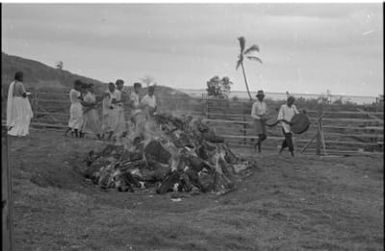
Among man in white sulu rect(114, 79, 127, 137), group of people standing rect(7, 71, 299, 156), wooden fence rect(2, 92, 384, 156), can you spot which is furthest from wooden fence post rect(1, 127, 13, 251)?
man in white sulu rect(114, 79, 127, 137)

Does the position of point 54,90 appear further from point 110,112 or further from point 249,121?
point 249,121

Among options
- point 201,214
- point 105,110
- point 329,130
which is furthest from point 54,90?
point 201,214

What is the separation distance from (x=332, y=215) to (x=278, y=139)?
8633mm

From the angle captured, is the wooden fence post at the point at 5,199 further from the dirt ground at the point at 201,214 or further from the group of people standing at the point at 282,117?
the group of people standing at the point at 282,117

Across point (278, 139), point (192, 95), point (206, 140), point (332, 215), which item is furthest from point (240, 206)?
point (192, 95)

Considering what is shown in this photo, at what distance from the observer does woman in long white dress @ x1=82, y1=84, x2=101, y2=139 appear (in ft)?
46.1

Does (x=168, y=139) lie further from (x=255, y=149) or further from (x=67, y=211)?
(x=255, y=149)

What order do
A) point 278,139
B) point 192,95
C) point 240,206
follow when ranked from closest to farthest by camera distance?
point 240,206 < point 278,139 < point 192,95

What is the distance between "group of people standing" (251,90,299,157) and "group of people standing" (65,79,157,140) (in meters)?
2.95

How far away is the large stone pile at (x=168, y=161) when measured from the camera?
892cm

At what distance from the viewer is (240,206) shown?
7.16m

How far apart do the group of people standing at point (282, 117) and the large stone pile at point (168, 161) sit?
5.78ft

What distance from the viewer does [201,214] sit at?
22.2 feet

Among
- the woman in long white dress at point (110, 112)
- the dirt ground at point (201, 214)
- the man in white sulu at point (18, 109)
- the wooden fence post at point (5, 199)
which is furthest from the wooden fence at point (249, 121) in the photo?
the wooden fence post at point (5, 199)
